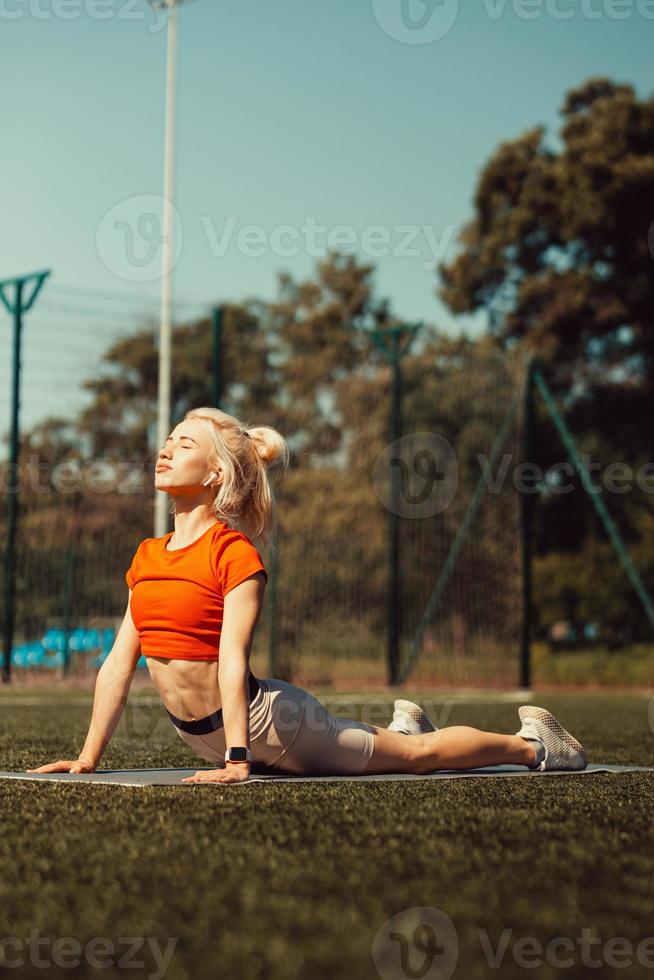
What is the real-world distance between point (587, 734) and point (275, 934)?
453 centimetres

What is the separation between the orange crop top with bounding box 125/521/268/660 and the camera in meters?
3.31

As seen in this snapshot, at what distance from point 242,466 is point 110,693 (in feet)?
2.27

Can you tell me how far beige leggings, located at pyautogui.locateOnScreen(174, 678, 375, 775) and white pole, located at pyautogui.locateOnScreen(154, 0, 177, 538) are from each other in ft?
23.4

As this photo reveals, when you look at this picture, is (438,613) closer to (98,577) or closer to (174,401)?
(98,577)

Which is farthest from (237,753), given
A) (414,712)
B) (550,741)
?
(550,741)

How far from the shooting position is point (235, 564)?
10.9ft

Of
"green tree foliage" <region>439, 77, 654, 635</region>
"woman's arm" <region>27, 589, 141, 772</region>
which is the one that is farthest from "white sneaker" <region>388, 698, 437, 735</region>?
"green tree foliage" <region>439, 77, 654, 635</region>

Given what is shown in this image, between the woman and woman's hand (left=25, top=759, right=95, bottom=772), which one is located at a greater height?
the woman

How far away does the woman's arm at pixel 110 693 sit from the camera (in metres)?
3.39

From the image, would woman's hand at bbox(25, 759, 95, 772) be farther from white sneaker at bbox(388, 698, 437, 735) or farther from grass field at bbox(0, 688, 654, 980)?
white sneaker at bbox(388, 698, 437, 735)

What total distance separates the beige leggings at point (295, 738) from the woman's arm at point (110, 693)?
191mm

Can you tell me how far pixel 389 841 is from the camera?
7.79ft

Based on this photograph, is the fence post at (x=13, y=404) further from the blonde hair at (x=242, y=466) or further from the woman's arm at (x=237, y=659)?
the woman's arm at (x=237, y=659)

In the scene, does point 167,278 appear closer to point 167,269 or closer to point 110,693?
point 167,269
